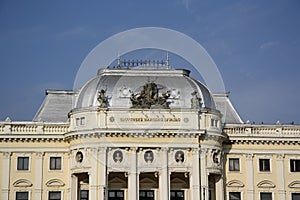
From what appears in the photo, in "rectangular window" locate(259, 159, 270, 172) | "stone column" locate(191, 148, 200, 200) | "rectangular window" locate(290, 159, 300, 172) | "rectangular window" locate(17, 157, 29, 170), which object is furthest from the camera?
"rectangular window" locate(290, 159, 300, 172)

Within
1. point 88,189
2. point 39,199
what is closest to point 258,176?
point 88,189

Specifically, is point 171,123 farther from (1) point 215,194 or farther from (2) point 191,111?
(1) point 215,194

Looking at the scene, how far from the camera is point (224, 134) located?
6956cm

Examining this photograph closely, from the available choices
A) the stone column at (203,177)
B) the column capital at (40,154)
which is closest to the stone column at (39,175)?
the column capital at (40,154)

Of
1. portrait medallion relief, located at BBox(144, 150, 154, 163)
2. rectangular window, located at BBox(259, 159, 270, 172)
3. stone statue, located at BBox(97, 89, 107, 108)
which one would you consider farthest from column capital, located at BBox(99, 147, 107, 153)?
rectangular window, located at BBox(259, 159, 270, 172)

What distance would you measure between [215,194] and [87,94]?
50.6 ft

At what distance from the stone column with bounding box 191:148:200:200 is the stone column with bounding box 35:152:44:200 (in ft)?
47.8

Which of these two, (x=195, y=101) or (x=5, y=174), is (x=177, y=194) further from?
(x=5, y=174)

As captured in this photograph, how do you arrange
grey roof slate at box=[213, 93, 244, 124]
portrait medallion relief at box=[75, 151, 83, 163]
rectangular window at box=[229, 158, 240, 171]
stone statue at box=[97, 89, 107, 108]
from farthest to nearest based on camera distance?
grey roof slate at box=[213, 93, 244, 124], rectangular window at box=[229, 158, 240, 171], portrait medallion relief at box=[75, 151, 83, 163], stone statue at box=[97, 89, 107, 108]

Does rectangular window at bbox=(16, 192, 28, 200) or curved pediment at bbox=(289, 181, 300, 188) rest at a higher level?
curved pediment at bbox=(289, 181, 300, 188)

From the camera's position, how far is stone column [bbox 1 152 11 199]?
68750 millimetres

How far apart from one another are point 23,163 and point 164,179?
1414 cm

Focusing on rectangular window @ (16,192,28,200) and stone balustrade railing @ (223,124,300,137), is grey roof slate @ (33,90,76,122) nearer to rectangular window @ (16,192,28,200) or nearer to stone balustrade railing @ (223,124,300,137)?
rectangular window @ (16,192,28,200)

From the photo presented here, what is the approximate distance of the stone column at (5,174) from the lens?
226ft
